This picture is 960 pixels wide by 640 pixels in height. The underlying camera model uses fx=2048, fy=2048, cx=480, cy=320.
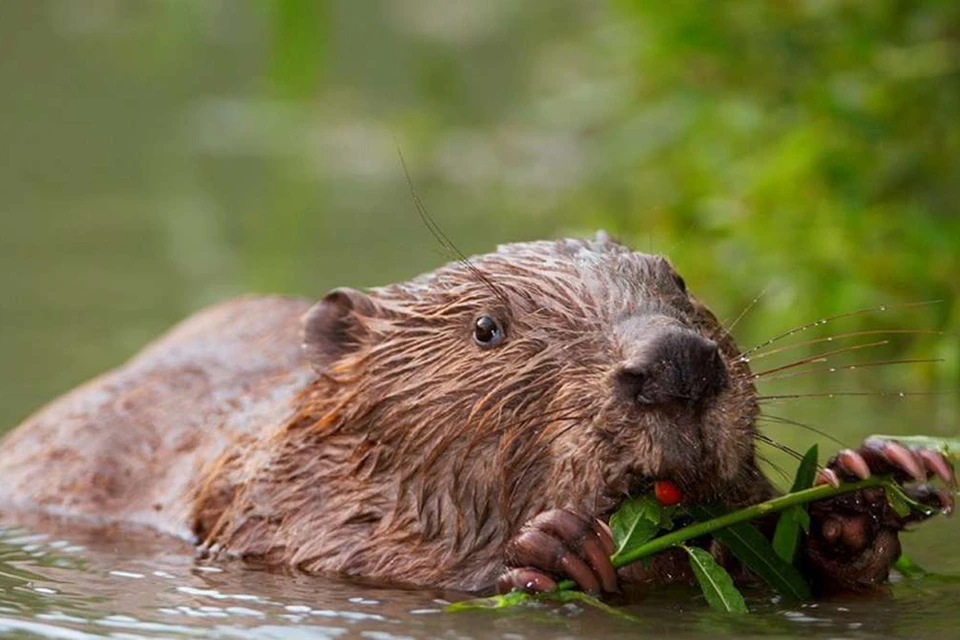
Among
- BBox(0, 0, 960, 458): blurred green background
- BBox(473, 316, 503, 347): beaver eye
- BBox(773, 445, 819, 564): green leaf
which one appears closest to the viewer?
BBox(773, 445, 819, 564): green leaf

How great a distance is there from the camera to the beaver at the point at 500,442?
432 cm

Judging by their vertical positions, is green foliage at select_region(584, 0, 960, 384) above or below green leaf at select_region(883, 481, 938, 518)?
above

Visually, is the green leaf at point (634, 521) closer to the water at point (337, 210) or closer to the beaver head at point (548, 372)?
the beaver head at point (548, 372)

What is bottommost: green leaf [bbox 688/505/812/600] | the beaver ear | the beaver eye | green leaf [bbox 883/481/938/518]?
green leaf [bbox 688/505/812/600]

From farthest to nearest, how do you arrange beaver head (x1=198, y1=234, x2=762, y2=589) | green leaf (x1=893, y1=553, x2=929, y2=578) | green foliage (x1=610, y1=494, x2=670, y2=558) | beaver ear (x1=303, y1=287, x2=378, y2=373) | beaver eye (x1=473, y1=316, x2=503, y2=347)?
1. beaver ear (x1=303, y1=287, x2=378, y2=373)
2. green leaf (x1=893, y1=553, x2=929, y2=578)
3. beaver eye (x1=473, y1=316, x2=503, y2=347)
4. green foliage (x1=610, y1=494, x2=670, y2=558)
5. beaver head (x1=198, y1=234, x2=762, y2=589)

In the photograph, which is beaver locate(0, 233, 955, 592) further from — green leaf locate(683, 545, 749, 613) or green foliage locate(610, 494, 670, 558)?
green leaf locate(683, 545, 749, 613)

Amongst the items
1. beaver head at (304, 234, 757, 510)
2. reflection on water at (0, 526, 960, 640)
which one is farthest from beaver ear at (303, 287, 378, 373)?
reflection on water at (0, 526, 960, 640)

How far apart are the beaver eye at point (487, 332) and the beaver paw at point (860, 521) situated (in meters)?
0.84

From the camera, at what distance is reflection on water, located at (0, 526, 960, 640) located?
4289 millimetres

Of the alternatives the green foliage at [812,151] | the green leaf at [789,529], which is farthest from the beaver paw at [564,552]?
the green foliage at [812,151]

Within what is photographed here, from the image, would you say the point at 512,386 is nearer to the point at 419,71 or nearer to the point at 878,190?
the point at 878,190

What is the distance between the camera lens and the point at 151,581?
5039mm

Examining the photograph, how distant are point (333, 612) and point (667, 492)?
0.79 m

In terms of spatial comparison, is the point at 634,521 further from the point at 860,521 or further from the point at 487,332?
the point at 487,332
